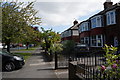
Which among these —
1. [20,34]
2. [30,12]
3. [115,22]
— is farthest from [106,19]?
[20,34]

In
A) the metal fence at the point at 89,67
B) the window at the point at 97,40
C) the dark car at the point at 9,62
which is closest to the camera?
the metal fence at the point at 89,67

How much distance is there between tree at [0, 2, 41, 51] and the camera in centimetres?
1422

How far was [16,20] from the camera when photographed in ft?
49.3

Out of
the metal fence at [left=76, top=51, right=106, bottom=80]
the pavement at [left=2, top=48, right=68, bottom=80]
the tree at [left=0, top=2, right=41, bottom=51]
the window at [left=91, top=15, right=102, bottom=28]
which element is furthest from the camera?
the window at [left=91, top=15, right=102, bottom=28]

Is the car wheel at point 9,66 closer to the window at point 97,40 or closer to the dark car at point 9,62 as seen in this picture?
the dark car at point 9,62

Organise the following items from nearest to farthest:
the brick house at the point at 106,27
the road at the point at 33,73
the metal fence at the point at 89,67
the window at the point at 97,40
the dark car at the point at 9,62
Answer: the metal fence at the point at 89,67
the road at the point at 33,73
the dark car at the point at 9,62
the brick house at the point at 106,27
the window at the point at 97,40

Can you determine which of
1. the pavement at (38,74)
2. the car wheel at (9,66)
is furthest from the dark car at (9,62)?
the pavement at (38,74)

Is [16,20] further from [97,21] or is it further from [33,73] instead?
[97,21]

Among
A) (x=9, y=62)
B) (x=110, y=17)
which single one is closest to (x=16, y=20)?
(x=9, y=62)

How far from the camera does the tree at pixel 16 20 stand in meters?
14.2

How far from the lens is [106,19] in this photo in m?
22.2

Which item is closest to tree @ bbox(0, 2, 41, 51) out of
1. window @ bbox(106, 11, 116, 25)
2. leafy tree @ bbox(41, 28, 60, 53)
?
→ leafy tree @ bbox(41, 28, 60, 53)

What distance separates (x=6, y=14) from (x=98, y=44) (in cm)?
1611

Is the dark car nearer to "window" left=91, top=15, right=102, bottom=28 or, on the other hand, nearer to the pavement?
the pavement
